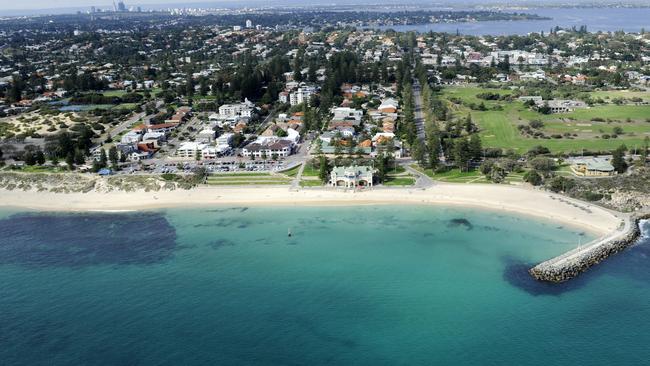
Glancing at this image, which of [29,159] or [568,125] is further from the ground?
[568,125]

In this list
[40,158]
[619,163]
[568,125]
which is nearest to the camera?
[619,163]

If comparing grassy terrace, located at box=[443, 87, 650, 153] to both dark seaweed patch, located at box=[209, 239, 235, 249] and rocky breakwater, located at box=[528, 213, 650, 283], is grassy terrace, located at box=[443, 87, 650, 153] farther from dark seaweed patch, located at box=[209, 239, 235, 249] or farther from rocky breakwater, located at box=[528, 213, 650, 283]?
dark seaweed patch, located at box=[209, 239, 235, 249]

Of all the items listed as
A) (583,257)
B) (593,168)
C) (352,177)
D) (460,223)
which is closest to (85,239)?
(352,177)

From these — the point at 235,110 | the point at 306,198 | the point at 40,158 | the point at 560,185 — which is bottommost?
the point at 306,198

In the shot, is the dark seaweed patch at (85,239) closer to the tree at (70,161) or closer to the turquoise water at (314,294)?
the turquoise water at (314,294)

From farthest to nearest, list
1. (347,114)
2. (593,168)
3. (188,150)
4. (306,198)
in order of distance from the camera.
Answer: (347,114)
(188,150)
(593,168)
(306,198)

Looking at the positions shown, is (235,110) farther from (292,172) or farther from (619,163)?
(619,163)

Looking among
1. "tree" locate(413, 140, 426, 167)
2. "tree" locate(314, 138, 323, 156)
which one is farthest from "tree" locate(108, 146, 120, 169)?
"tree" locate(413, 140, 426, 167)
